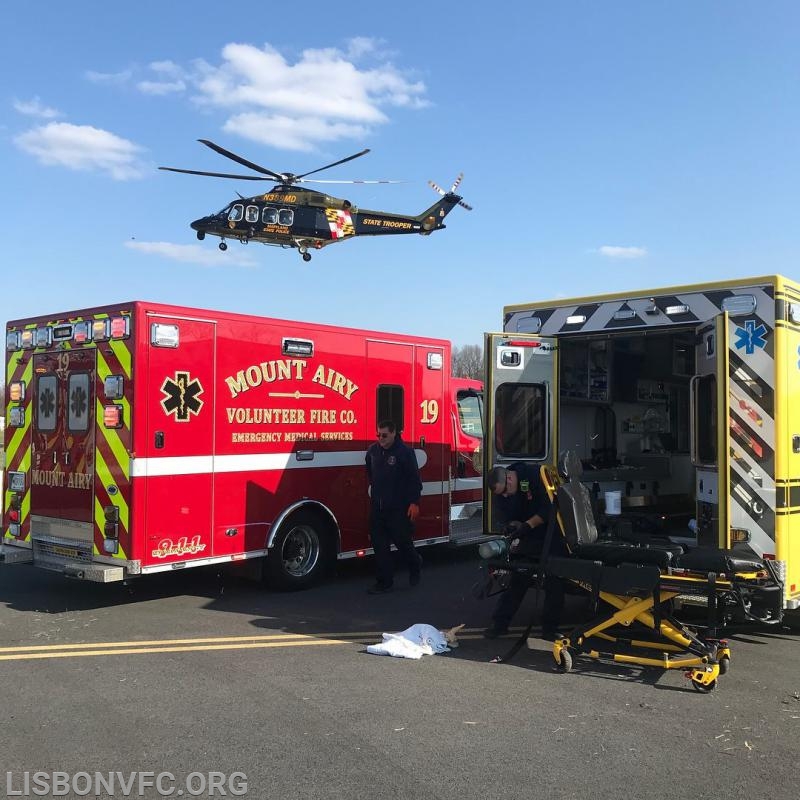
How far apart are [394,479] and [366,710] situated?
382 cm

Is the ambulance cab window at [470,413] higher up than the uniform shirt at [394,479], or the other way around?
the ambulance cab window at [470,413]

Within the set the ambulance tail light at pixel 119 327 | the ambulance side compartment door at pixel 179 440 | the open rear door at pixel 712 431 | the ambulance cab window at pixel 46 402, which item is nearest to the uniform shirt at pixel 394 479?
the ambulance side compartment door at pixel 179 440

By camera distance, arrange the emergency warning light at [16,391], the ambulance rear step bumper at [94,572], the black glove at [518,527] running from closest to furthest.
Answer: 1. the black glove at [518,527]
2. the ambulance rear step bumper at [94,572]
3. the emergency warning light at [16,391]

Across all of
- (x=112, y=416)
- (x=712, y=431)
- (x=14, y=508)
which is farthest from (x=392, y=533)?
(x=14, y=508)

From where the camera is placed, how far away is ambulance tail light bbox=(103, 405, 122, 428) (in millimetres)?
7320

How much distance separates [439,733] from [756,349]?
3.72 metres

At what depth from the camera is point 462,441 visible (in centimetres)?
1047

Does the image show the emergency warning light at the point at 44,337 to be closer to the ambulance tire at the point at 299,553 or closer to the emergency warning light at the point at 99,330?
the emergency warning light at the point at 99,330

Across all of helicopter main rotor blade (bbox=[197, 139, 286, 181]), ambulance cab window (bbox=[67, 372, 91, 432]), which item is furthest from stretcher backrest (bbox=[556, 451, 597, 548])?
helicopter main rotor blade (bbox=[197, 139, 286, 181])

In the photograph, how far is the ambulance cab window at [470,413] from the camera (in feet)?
34.8

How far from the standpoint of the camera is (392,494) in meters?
8.51

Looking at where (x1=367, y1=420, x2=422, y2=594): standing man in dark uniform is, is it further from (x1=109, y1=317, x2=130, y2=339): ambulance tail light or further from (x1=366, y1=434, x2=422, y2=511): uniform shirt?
(x1=109, y1=317, x2=130, y2=339): ambulance tail light

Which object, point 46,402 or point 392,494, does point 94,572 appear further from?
point 392,494

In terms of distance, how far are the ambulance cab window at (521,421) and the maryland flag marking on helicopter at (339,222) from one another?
20.1 meters
